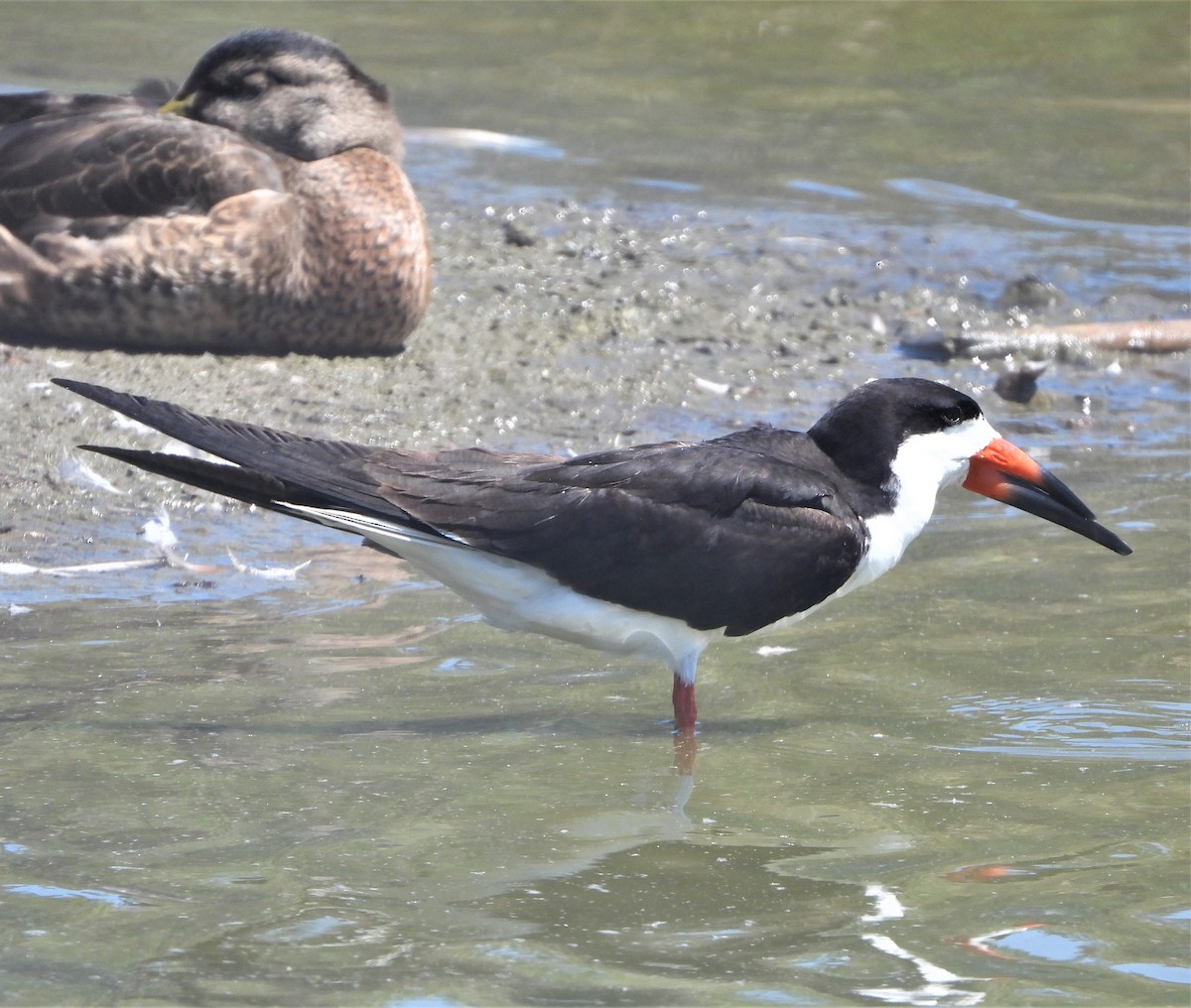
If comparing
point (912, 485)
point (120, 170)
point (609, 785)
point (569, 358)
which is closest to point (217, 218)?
point (120, 170)

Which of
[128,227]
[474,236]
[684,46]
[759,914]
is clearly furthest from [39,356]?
[684,46]

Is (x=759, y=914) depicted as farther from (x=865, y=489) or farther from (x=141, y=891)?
(x=865, y=489)

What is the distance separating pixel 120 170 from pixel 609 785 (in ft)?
12.9

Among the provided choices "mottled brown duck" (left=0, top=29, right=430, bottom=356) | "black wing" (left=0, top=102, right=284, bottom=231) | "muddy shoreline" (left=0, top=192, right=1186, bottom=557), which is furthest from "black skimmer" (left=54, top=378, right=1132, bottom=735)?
"black wing" (left=0, top=102, right=284, bottom=231)

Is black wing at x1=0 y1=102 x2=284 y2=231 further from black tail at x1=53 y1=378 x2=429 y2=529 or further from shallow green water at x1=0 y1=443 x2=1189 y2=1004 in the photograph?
black tail at x1=53 y1=378 x2=429 y2=529

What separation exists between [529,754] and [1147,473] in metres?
3.50

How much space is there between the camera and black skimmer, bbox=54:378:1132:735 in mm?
4746

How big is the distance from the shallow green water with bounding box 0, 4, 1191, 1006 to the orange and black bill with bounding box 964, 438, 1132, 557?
39 cm

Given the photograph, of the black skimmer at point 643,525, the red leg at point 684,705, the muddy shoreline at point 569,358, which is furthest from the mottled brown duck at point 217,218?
the red leg at point 684,705

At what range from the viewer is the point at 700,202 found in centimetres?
1030

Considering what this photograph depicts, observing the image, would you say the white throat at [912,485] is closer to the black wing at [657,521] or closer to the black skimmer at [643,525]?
the black skimmer at [643,525]

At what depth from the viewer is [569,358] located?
7.95 m

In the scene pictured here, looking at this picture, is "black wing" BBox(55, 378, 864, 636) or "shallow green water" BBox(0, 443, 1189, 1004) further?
"black wing" BBox(55, 378, 864, 636)

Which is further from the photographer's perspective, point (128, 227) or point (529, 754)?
point (128, 227)
